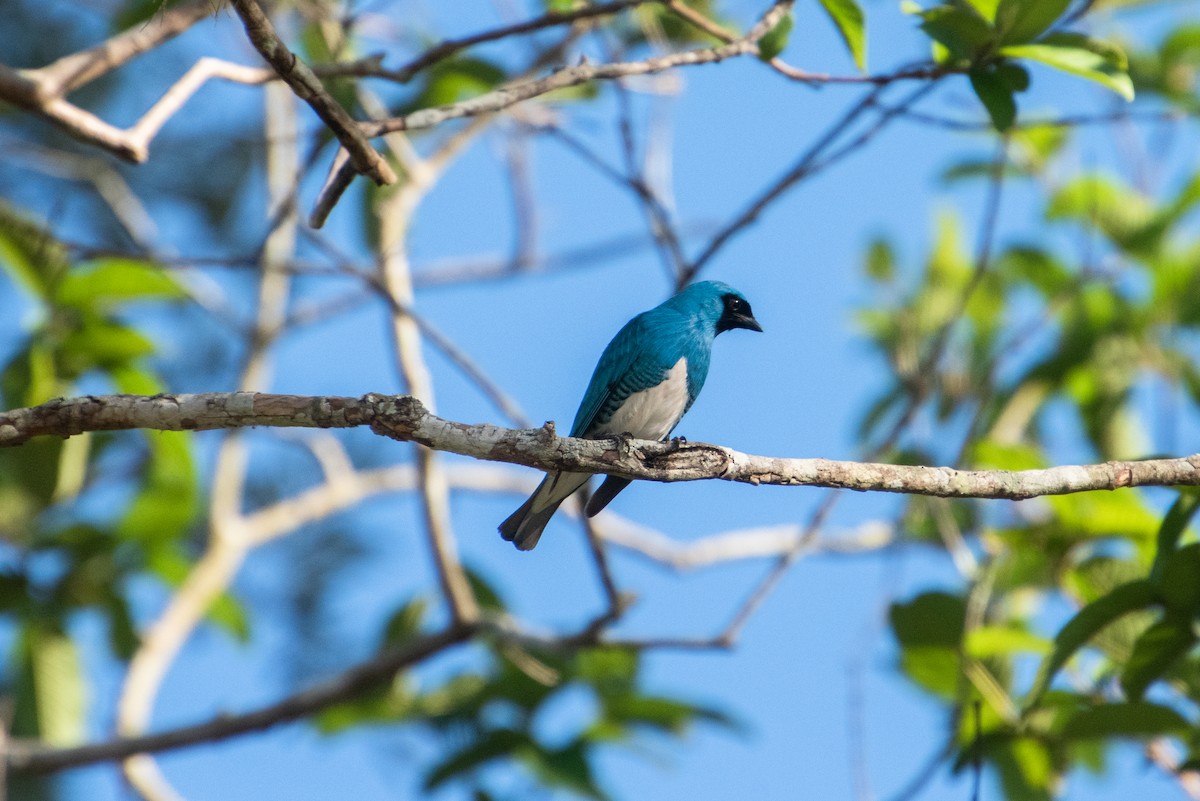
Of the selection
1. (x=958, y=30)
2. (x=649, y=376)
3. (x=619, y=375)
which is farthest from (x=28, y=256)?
(x=958, y=30)

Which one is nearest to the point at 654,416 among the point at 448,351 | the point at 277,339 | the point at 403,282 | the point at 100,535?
the point at 448,351

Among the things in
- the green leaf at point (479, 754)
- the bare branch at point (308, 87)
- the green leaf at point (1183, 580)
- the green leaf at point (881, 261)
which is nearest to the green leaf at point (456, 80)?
the bare branch at point (308, 87)

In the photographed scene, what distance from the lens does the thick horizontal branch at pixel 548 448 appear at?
125 inches

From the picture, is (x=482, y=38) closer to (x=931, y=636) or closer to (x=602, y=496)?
(x=602, y=496)

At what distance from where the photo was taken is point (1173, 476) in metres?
3.52

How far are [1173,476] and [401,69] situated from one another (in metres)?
2.76

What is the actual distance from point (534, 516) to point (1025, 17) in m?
2.48

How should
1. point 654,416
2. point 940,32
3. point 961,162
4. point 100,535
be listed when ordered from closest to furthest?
point 940,32
point 654,416
point 100,535
point 961,162

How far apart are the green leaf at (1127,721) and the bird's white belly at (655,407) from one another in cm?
191

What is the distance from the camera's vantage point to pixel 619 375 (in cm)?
521

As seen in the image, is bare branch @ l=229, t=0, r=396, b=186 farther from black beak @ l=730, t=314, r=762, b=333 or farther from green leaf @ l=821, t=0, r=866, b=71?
black beak @ l=730, t=314, r=762, b=333

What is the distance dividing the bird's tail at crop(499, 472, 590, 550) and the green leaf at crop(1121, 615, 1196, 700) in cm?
198

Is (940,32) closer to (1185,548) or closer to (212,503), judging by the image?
(1185,548)

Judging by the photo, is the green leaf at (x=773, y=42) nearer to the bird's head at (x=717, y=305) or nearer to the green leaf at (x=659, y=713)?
the bird's head at (x=717, y=305)
